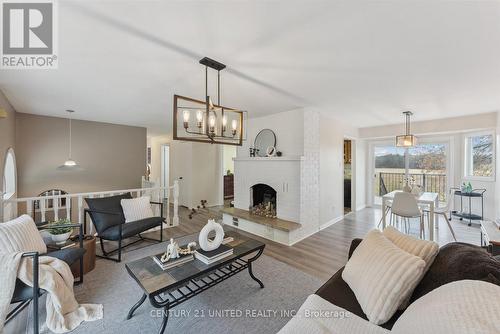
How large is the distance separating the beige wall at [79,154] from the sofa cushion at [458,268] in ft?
20.1

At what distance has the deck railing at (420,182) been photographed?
5.21 meters

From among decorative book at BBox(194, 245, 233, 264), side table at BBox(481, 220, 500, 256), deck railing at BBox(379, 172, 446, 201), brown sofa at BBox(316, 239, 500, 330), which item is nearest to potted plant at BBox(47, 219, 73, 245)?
decorative book at BBox(194, 245, 233, 264)

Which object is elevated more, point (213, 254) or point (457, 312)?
point (457, 312)

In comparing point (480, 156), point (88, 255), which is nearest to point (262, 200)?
point (88, 255)

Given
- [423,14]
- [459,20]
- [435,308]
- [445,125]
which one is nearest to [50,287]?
[435,308]

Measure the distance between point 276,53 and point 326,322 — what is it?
2.04 m

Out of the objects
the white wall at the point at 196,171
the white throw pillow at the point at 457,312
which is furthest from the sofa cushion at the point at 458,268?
the white wall at the point at 196,171

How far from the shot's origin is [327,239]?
12.0 feet

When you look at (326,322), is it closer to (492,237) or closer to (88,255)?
(492,237)

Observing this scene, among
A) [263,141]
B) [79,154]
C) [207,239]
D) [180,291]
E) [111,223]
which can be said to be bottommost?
[180,291]

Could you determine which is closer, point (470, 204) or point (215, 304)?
point (215, 304)

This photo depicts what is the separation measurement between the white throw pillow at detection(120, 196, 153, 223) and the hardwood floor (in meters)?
0.62

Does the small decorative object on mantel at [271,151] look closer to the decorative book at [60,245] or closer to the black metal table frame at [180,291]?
the black metal table frame at [180,291]

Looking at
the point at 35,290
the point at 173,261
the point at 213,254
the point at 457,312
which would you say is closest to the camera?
the point at 457,312
